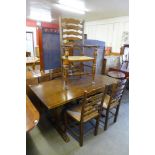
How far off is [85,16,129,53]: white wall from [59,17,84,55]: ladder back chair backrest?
365 cm

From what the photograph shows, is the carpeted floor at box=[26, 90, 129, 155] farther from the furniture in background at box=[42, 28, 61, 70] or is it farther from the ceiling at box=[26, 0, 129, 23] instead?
the ceiling at box=[26, 0, 129, 23]

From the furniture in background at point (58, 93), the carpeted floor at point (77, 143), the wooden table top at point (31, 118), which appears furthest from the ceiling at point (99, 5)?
the wooden table top at point (31, 118)

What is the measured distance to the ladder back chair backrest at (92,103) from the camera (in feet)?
5.04

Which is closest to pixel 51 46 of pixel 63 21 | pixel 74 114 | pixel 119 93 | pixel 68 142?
pixel 63 21

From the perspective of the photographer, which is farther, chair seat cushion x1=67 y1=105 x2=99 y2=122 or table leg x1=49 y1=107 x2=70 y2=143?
table leg x1=49 y1=107 x2=70 y2=143

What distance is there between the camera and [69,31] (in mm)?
2113

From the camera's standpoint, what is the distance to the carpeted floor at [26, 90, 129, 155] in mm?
1692

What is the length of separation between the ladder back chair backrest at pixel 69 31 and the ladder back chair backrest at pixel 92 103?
A: 33.0 inches

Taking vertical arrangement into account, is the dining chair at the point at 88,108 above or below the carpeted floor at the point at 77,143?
above

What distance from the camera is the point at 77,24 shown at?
2.17 meters

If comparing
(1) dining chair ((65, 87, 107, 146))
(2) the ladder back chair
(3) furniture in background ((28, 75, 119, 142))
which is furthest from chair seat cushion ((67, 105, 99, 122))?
(2) the ladder back chair

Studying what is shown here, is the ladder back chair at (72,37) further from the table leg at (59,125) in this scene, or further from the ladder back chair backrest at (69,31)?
the table leg at (59,125)
